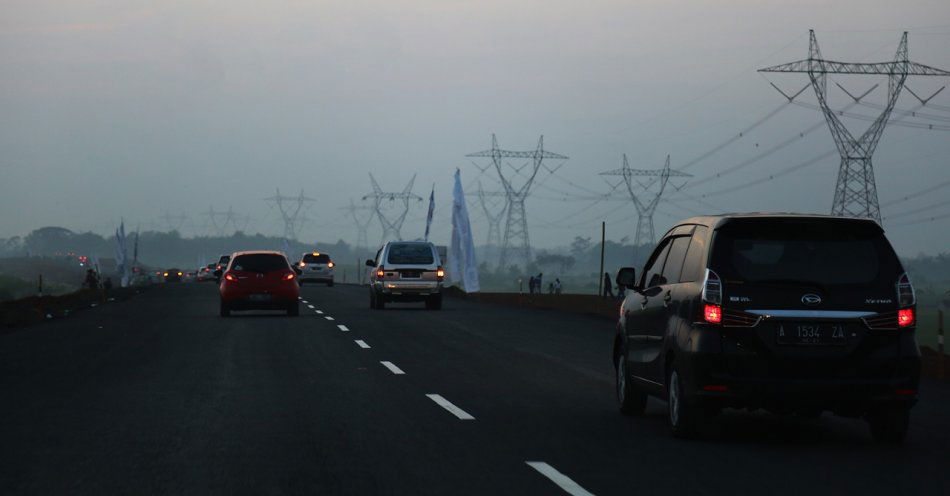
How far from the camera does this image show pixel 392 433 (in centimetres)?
1052

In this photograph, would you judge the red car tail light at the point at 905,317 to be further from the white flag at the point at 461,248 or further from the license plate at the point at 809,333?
the white flag at the point at 461,248

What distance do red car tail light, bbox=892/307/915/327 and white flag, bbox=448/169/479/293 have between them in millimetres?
44983

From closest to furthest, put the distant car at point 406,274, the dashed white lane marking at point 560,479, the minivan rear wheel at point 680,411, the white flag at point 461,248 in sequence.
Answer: the dashed white lane marking at point 560,479, the minivan rear wheel at point 680,411, the distant car at point 406,274, the white flag at point 461,248

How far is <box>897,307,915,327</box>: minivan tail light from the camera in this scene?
32.5ft

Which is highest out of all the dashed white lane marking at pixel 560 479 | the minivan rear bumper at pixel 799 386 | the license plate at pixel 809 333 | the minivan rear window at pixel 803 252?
the minivan rear window at pixel 803 252

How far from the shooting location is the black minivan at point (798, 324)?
32.1 ft

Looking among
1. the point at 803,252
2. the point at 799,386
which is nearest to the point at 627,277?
the point at 803,252

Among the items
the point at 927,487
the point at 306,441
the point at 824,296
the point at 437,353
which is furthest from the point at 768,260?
the point at 437,353

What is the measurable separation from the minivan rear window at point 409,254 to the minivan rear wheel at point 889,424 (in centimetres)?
2599

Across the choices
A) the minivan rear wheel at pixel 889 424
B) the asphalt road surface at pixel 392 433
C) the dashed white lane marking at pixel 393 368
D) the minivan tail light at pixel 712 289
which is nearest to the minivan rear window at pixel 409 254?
the asphalt road surface at pixel 392 433

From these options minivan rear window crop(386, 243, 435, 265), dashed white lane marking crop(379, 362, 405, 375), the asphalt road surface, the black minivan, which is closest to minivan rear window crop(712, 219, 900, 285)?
the black minivan

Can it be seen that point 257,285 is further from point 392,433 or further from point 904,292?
point 904,292

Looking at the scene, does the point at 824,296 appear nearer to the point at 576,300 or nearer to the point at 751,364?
A: the point at 751,364

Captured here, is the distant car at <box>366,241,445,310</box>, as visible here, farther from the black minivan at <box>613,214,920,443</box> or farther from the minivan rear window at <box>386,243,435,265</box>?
the black minivan at <box>613,214,920,443</box>
